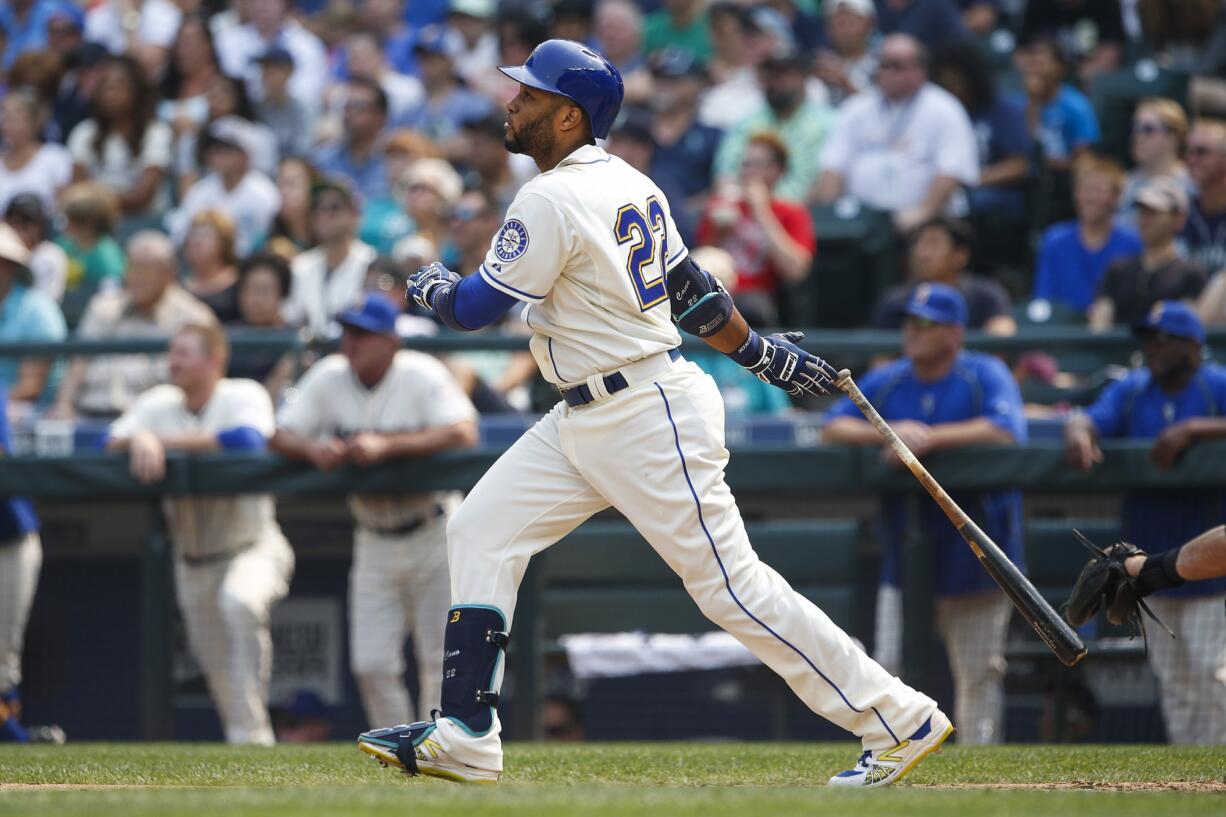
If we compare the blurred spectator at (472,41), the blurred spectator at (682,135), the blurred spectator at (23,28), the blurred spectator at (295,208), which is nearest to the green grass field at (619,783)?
the blurred spectator at (295,208)

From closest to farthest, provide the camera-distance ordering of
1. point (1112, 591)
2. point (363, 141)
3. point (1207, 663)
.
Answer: point (1112, 591) → point (1207, 663) → point (363, 141)

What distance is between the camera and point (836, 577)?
6.92 metres

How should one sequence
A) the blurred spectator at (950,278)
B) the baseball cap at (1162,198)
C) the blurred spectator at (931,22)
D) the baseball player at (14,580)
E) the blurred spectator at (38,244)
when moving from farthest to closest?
the blurred spectator at (931,22), the blurred spectator at (38,244), the blurred spectator at (950,278), the baseball cap at (1162,198), the baseball player at (14,580)

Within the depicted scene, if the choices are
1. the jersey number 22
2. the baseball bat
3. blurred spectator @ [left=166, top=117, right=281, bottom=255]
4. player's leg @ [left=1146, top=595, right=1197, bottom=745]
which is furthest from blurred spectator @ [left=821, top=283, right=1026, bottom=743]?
blurred spectator @ [left=166, top=117, right=281, bottom=255]

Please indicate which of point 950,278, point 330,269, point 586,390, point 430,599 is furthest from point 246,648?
point 950,278

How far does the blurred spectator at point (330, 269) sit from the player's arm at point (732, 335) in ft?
14.0

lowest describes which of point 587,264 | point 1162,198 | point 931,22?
point 587,264

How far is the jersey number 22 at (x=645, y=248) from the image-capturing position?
433 cm

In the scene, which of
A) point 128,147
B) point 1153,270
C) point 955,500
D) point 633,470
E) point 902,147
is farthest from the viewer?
point 128,147

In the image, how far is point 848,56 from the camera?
36.0 ft

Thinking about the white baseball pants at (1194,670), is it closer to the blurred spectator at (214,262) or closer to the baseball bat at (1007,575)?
the baseball bat at (1007,575)

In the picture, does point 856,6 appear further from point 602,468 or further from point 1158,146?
point 602,468

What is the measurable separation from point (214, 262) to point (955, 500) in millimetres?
4291

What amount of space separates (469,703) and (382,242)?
5.65 m
